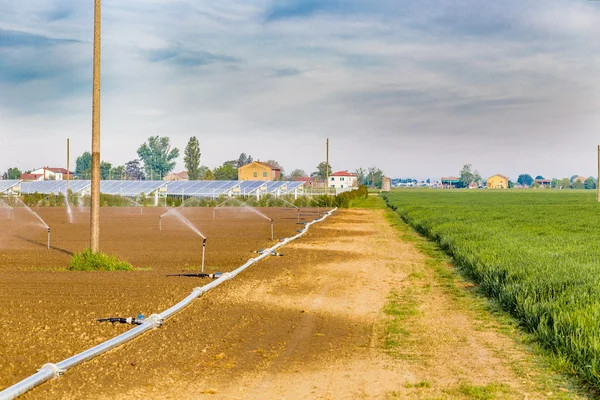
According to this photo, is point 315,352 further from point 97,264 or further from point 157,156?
point 157,156

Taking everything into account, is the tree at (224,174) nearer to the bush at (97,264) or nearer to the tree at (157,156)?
the tree at (157,156)

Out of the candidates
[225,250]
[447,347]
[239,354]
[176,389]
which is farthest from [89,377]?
[225,250]

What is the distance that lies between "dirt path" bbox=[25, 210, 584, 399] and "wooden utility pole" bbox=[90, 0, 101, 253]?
447 cm

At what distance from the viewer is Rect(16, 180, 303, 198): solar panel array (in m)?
63.5

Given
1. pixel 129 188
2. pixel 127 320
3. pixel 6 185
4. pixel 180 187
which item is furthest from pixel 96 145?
pixel 6 185

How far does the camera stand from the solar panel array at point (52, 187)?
66750 millimetres

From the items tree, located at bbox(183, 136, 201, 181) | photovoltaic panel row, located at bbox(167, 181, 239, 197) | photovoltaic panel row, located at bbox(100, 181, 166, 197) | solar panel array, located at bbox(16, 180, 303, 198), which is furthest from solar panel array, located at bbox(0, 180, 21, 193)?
tree, located at bbox(183, 136, 201, 181)

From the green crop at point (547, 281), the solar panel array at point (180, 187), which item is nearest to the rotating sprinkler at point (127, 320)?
the green crop at point (547, 281)

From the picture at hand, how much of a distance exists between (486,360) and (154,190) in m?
59.0

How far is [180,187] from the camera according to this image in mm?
66688

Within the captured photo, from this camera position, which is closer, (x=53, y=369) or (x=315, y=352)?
(x=53, y=369)

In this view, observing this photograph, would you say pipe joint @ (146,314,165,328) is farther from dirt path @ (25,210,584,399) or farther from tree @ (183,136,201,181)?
tree @ (183,136,201,181)

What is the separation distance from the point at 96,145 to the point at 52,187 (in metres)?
58.2

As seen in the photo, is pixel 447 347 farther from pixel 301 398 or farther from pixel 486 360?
pixel 301 398
